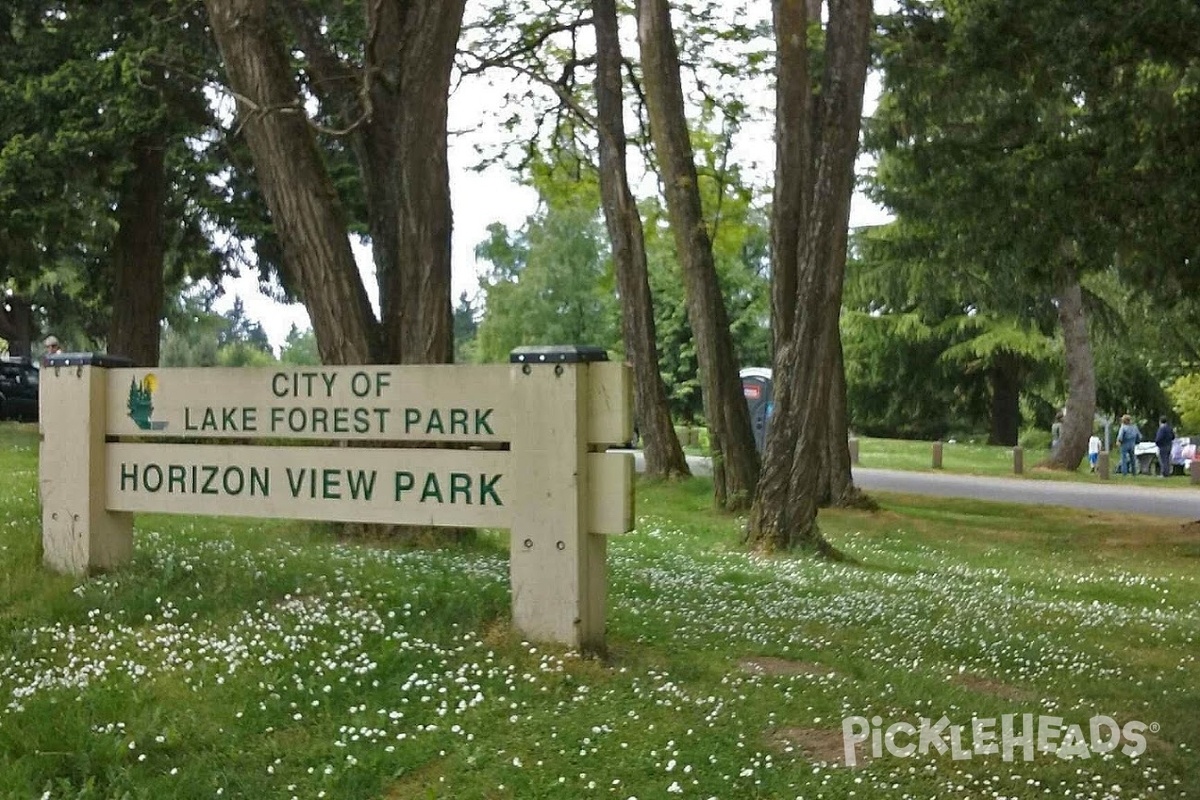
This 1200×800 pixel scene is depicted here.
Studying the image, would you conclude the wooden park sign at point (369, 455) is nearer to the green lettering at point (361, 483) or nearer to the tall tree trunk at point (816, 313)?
the green lettering at point (361, 483)

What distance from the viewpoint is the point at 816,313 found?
13336 millimetres

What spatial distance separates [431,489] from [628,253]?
625 inches

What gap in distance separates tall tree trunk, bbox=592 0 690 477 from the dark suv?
768 inches

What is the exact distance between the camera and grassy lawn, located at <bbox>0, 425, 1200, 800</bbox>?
482cm

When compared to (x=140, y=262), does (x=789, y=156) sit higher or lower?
higher

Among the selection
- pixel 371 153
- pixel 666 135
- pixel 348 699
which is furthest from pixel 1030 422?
pixel 348 699

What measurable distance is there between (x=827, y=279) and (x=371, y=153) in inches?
205

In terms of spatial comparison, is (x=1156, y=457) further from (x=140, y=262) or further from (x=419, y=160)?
(x=419, y=160)

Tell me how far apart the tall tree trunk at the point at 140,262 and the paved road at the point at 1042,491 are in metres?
8.93

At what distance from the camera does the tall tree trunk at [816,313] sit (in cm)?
1304

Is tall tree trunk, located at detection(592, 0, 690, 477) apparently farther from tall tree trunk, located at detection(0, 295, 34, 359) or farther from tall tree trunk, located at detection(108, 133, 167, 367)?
tall tree trunk, located at detection(0, 295, 34, 359)

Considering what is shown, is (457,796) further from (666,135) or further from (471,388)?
(666,135)

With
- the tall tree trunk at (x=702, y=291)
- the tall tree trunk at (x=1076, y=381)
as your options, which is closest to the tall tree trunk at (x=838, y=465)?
the tall tree trunk at (x=702, y=291)

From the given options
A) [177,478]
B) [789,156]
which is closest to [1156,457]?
[789,156]
